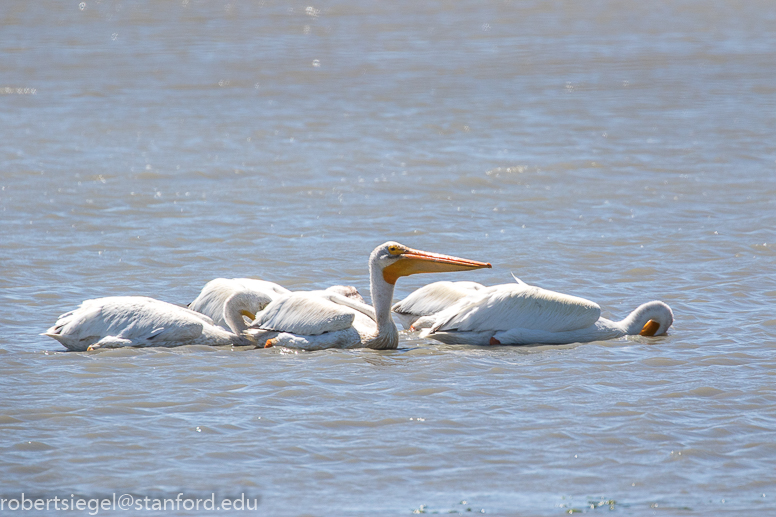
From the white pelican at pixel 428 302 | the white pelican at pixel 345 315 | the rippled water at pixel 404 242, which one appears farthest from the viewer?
the white pelican at pixel 428 302

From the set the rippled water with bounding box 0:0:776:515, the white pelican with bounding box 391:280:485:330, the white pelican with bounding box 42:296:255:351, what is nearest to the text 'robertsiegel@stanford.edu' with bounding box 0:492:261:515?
the rippled water with bounding box 0:0:776:515

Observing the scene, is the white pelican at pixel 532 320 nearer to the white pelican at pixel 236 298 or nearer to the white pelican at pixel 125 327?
the white pelican at pixel 236 298

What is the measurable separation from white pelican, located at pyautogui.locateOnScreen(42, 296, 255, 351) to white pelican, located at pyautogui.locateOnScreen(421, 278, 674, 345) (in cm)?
127

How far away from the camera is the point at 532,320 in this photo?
5.59m

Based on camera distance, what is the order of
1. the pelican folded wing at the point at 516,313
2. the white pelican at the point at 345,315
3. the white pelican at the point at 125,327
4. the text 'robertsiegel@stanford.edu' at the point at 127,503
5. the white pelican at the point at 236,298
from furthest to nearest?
the white pelican at the point at 236,298 < the pelican folded wing at the point at 516,313 < the white pelican at the point at 345,315 < the white pelican at the point at 125,327 < the text 'robertsiegel@stanford.edu' at the point at 127,503

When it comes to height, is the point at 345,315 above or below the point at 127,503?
above

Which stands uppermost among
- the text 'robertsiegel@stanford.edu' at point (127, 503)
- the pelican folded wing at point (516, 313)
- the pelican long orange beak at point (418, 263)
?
the pelican long orange beak at point (418, 263)

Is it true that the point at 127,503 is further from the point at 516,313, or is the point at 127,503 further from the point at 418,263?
the point at 516,313

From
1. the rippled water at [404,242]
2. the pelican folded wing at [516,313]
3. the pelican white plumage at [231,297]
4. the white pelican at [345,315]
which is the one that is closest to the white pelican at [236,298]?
the pelican white plumage at [231,297]

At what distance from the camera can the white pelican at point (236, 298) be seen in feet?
18.7

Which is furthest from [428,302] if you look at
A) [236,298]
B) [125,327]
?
[125,327]

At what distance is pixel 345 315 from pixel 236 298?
0.62 m

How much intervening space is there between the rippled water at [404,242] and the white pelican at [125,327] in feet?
0.31

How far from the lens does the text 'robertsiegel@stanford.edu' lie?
3602 mm
